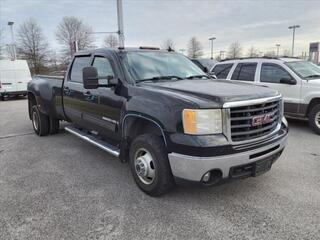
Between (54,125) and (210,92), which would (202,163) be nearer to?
(210,92)

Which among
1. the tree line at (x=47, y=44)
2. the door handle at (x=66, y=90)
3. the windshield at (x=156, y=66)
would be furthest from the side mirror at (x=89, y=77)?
the tree line at (x=47, y=44)

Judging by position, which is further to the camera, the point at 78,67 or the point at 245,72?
the point at 245,72

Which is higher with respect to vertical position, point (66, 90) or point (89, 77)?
point (89, 77)

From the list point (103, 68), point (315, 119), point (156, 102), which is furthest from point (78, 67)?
point (315, 119)

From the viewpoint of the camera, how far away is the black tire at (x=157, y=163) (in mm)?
3270

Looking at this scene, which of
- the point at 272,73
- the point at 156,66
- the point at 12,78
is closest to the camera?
the point at 156,66

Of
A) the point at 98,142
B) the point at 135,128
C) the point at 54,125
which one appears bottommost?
the point at 54,125

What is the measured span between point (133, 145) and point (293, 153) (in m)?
3.22

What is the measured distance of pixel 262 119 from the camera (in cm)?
329

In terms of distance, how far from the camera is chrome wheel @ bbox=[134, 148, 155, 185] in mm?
3510

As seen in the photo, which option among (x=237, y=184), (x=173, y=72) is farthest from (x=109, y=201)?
(x=173, y=72)

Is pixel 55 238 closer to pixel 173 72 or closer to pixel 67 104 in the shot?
pixel 173 72

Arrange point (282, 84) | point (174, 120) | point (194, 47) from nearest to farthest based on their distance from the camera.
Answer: point (174, 120) → point (282, 84) → point (194, 47)

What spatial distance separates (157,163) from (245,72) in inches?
222
